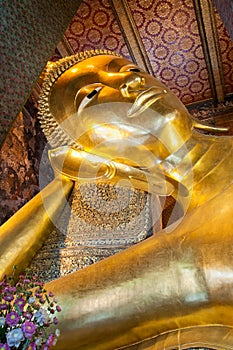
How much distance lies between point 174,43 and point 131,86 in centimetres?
269

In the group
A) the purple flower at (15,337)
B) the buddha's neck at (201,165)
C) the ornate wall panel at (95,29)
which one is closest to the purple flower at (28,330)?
the purple flower at (15,337)

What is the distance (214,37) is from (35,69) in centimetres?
311

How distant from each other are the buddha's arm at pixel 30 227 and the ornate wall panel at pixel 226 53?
2.77m

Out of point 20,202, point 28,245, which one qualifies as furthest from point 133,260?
point 20,202

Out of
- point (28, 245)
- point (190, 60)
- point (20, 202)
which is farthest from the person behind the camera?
point (190, 60)

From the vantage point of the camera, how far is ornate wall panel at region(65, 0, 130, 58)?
3766 mm

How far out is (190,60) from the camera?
4.35 meters

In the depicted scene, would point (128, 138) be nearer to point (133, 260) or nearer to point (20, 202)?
point (133, 260)

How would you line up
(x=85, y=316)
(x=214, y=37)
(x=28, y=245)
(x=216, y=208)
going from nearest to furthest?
(x=85, y=316) → (x=216, y=208) → (x=28, y=245) → (x=214, y=37)

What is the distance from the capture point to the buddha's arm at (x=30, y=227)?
1573 millimetres

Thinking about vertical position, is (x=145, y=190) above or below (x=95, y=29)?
below

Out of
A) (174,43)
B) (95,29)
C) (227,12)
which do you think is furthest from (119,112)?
(174,43)

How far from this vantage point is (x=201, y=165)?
5.51 feet

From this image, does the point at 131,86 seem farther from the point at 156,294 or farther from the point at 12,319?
the point at 12,319
